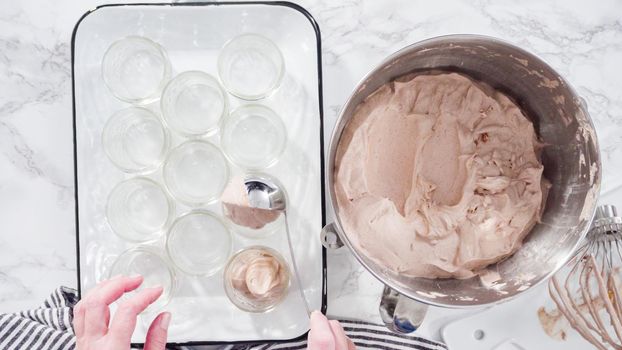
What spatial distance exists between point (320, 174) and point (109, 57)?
0.35m

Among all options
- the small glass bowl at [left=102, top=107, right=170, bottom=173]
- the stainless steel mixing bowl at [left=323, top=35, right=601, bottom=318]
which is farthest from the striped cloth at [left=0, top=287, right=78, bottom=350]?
the stainless steel mixing bowl at [left=323, top=35, right=601, bottom=318]

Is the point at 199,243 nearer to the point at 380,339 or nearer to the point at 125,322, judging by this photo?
the point at 125,322

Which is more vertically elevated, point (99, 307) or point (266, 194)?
point (266, 194)

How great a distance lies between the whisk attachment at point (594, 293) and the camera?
0.89 metres

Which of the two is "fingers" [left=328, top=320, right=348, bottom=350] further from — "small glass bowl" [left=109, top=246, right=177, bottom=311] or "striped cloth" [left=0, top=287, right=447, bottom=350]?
"small glass bowl" [left=109, top=246, right=177, bottom=311]

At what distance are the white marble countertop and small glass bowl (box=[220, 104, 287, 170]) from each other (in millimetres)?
95

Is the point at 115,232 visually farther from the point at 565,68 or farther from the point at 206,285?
the point at 565,68

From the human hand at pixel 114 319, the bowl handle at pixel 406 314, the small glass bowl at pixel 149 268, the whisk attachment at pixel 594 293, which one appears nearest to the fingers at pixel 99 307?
the human hand at pixel 114 319

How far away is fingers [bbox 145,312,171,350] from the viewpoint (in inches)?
29.3

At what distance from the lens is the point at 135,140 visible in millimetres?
861

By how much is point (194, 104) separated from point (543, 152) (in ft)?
1.59

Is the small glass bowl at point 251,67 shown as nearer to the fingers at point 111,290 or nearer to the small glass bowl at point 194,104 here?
the small glass bowl at point 194,104

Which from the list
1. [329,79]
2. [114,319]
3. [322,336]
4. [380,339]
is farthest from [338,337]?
[329,79]

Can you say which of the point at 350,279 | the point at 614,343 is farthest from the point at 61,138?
the point at 614,343
